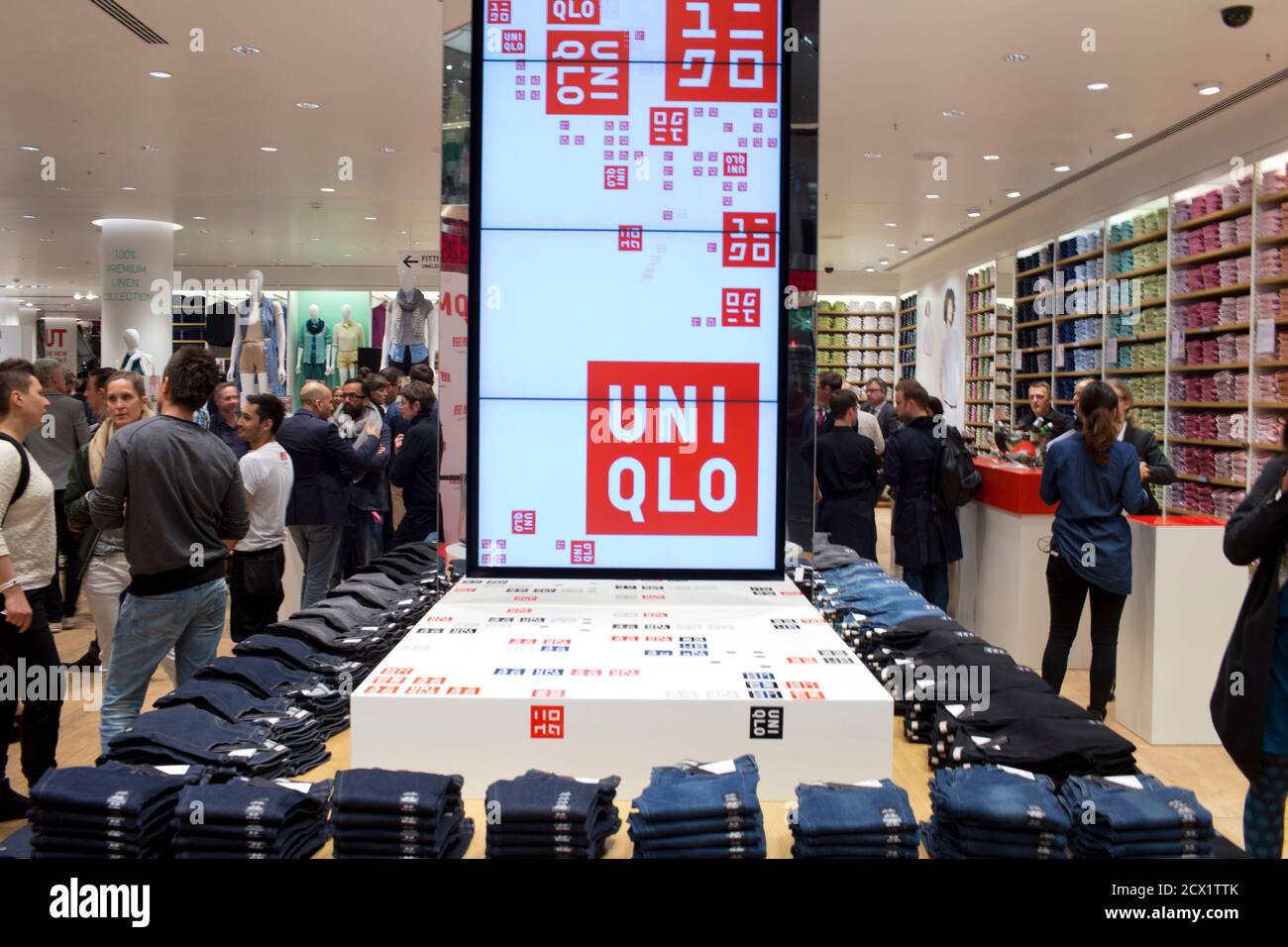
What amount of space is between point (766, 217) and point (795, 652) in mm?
1297

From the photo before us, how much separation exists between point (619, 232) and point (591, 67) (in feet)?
1.60

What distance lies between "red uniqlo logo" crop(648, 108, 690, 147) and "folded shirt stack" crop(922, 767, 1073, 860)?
6.59ft

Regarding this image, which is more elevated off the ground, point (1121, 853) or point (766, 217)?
point (766, 217)

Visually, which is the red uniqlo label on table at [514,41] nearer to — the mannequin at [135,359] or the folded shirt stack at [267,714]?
the folded shirt stack at [267,714]

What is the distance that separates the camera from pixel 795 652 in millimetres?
2793

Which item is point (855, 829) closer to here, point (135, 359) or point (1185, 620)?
point (1185, 620)

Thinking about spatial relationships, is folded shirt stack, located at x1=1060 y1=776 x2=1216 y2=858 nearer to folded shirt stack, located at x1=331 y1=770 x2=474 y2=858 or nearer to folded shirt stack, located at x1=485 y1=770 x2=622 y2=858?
folded shirt stack, located at x1=485 y1=770 x2=622 y2=858

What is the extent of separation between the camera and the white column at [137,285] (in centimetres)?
1459

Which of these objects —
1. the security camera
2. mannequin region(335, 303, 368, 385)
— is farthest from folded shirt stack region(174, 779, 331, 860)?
mannequin region(335, 303, 368, 385)

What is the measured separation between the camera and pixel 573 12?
3.25 metres

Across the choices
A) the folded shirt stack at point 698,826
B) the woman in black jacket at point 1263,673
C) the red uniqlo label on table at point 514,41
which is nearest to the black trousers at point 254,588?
the red uniqlo label on table at point 514,41
